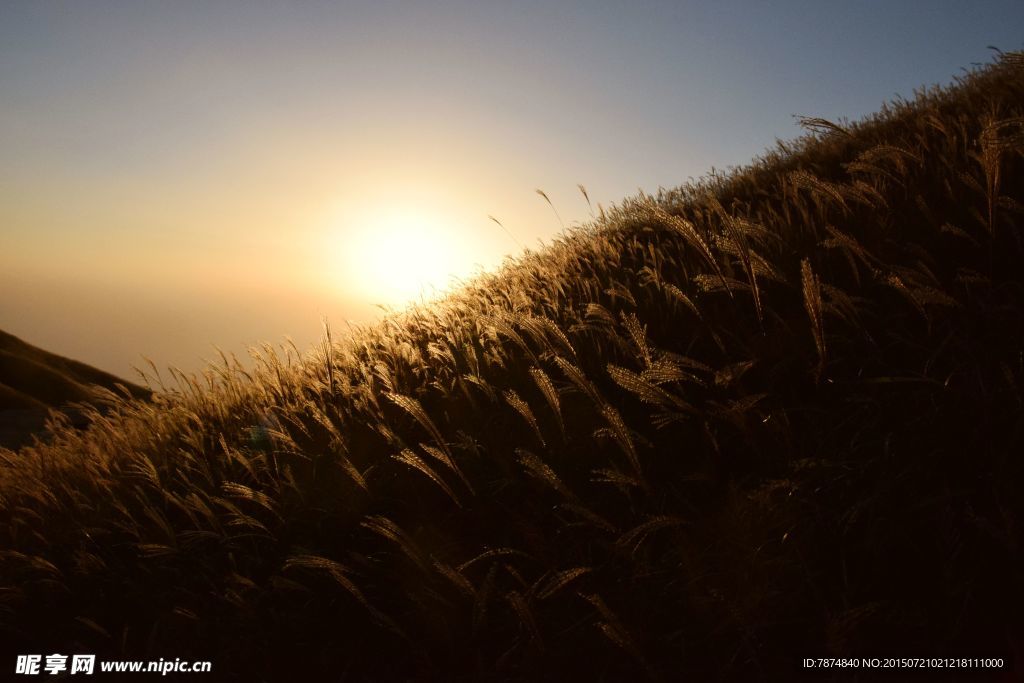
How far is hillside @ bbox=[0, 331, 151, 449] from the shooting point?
35.3 ft

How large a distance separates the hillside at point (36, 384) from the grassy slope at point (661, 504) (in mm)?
10163

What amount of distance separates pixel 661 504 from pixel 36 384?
2399cm

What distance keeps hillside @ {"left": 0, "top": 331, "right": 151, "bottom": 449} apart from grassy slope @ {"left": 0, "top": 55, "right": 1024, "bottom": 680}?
1016 cm

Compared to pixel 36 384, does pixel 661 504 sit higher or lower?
lower

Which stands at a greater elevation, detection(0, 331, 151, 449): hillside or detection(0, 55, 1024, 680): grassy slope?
detection(0, 331, 151, 449): hillside

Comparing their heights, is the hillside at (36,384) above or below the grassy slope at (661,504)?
above

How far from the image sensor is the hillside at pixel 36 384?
1076 cm

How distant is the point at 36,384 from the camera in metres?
18.8

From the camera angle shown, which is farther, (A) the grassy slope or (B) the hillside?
(B) the hillside

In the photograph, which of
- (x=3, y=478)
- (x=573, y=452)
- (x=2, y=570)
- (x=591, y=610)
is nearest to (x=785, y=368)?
(x=573, y=452)

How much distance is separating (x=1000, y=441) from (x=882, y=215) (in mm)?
1274

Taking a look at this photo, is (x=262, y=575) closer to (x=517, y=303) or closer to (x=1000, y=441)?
(x=517, y=303)

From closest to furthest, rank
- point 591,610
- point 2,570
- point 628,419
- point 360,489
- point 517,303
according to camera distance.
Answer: point 591,610 < point 628,419 < point 360,489 < point 2,570 < point 517,303

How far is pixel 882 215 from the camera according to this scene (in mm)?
2299
